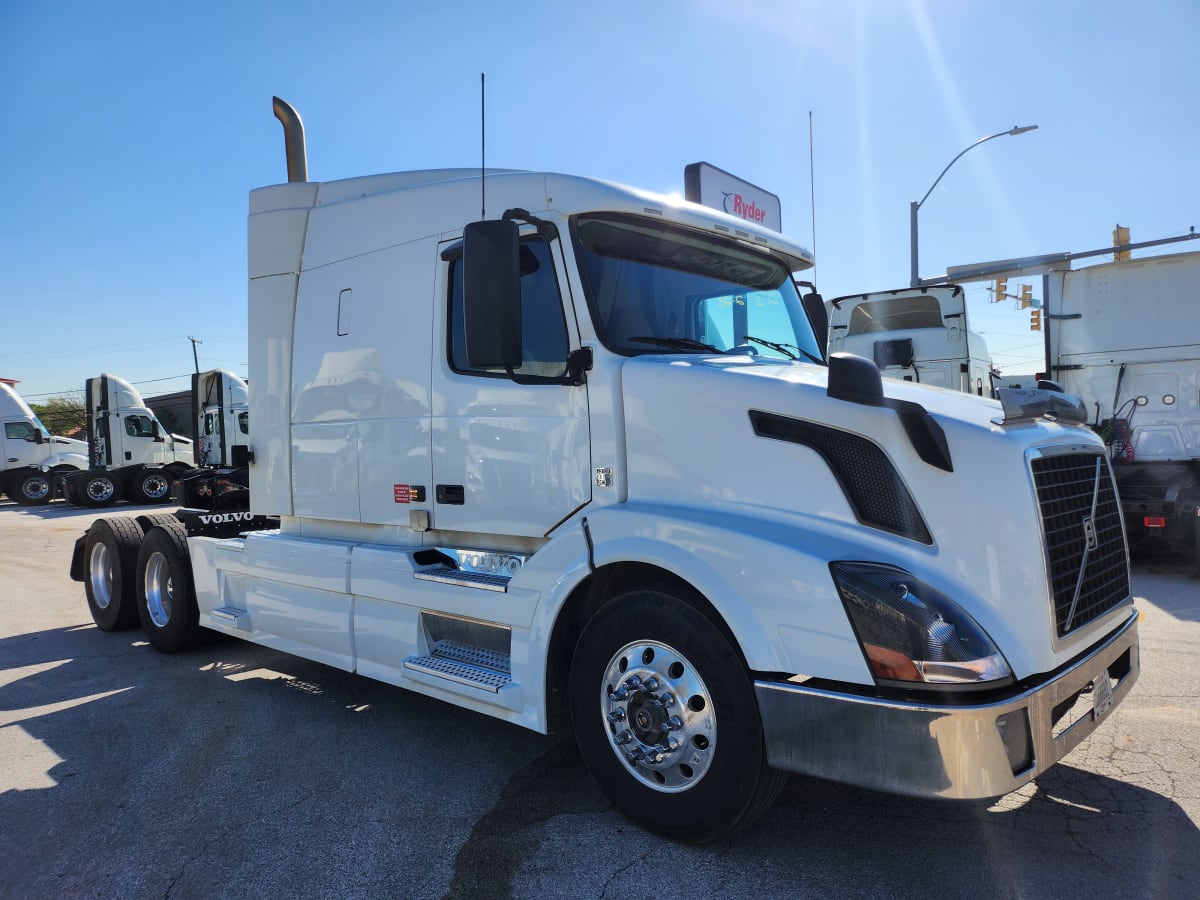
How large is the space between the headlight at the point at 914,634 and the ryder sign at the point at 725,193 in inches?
125

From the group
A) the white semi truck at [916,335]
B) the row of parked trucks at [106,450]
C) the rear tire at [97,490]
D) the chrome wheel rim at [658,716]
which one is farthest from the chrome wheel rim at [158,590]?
the rear tire at [97,490]

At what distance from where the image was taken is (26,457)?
85.0ft

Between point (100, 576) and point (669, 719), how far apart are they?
21.3 feet

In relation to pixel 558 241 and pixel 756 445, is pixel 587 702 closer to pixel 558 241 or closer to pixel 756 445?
pixel 756 445

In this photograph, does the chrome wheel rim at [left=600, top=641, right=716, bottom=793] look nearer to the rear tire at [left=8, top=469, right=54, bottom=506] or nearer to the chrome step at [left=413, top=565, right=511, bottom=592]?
the chrome step at [left=413, top=565, right=511, bottom=592]

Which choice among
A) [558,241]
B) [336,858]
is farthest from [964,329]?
[336,858]

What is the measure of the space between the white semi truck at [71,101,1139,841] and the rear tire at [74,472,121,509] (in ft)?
72.5

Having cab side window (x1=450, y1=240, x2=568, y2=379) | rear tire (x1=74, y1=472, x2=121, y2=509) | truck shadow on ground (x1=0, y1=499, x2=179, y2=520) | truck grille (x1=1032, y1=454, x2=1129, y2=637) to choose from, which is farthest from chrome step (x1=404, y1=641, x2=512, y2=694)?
rear tire (x1=74, y1=472, x2=121, y2=509)

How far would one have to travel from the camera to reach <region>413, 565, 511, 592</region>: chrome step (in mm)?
3805

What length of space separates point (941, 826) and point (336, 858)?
240 centimetres

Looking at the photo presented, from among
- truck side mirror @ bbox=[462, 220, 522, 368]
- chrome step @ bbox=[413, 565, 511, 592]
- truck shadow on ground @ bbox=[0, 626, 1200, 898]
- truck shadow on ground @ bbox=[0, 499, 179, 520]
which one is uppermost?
truck side mirror @ bbox=[462, 220, 522, 368]

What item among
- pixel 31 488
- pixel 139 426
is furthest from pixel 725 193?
pixel 31 488

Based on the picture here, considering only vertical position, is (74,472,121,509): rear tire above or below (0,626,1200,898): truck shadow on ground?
above

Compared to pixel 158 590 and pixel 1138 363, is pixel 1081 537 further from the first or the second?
pixel 1138 363
